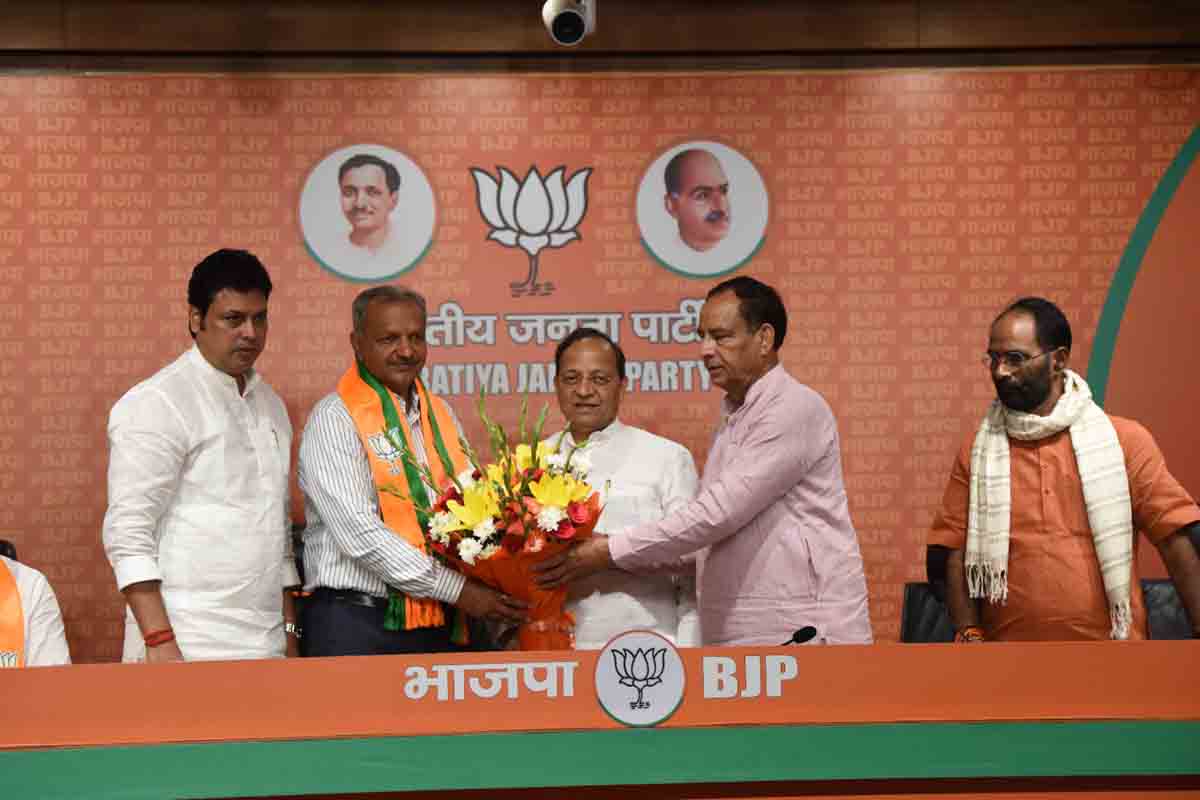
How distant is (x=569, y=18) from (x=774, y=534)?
5.24 feet

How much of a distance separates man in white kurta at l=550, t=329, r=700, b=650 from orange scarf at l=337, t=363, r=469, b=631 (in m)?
0.33

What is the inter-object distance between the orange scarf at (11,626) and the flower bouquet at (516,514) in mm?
1057

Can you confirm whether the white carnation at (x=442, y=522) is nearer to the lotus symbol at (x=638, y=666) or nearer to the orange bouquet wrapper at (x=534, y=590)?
the orange bouquet wrapper at (x=534, y=590)

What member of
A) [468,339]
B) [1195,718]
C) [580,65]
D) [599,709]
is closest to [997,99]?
[580,65]

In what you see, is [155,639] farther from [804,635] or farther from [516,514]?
[804,635]

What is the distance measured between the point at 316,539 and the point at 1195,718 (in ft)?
6.50

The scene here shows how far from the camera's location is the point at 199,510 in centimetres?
307

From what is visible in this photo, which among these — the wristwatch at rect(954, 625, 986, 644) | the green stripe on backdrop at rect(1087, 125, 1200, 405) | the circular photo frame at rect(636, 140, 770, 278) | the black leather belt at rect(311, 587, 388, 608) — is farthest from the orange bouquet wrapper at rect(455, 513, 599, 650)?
the green stripe on backdrop at rect(1087, 125, 1200, 405)

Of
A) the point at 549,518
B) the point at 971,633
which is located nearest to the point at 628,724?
the point at 549,518

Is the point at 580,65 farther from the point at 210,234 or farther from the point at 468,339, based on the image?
the point at 210,234

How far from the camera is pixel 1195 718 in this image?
2479 mm

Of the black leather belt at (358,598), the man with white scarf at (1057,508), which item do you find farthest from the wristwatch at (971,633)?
the black leather belt at (358,598)

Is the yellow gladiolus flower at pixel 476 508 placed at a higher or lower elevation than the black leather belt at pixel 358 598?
higher

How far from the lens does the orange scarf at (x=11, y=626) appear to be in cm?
309
